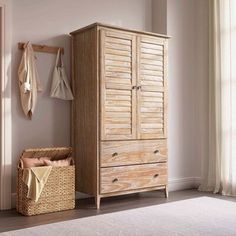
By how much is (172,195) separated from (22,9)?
2.53 m

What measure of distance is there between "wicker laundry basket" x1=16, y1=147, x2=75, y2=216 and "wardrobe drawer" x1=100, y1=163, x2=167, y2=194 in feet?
1.02

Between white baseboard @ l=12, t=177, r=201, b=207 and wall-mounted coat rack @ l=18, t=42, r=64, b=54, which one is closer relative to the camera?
wall-mounted coat rack @ l=18, t=42, r=64, b=54

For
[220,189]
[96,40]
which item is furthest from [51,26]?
[220,189]

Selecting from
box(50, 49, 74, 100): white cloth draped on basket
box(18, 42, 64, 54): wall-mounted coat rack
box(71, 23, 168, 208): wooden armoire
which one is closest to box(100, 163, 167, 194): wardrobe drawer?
box(71, 23, 168, 208): wooden armoire

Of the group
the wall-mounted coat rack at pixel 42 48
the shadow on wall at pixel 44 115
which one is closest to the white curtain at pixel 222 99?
the shadow on wall at pixel 44 115

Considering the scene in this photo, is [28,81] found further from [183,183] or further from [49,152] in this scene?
[183,183]

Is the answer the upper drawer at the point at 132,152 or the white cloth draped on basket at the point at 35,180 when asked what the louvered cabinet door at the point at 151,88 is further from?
the white cloth draped on basket at the point at 35,180

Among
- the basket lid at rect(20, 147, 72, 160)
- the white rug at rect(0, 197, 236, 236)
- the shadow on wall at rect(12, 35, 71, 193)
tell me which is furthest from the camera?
the shadow on wall at rect(12, 35, 71, 193)

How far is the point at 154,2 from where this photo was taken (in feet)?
15.2

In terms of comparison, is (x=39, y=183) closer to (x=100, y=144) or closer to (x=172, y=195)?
(x=100, y=144)

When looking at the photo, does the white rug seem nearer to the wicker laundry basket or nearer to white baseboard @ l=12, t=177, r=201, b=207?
the wicker laundry basket

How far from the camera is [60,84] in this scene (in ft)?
12.5

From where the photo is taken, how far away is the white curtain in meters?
4.22

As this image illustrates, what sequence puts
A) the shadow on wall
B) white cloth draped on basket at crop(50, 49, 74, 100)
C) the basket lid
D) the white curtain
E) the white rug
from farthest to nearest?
the white curtain < white cloth draped on basket at crop(50, 49, 74, 100) < the shadow on wall < the basket lid < the white rug
